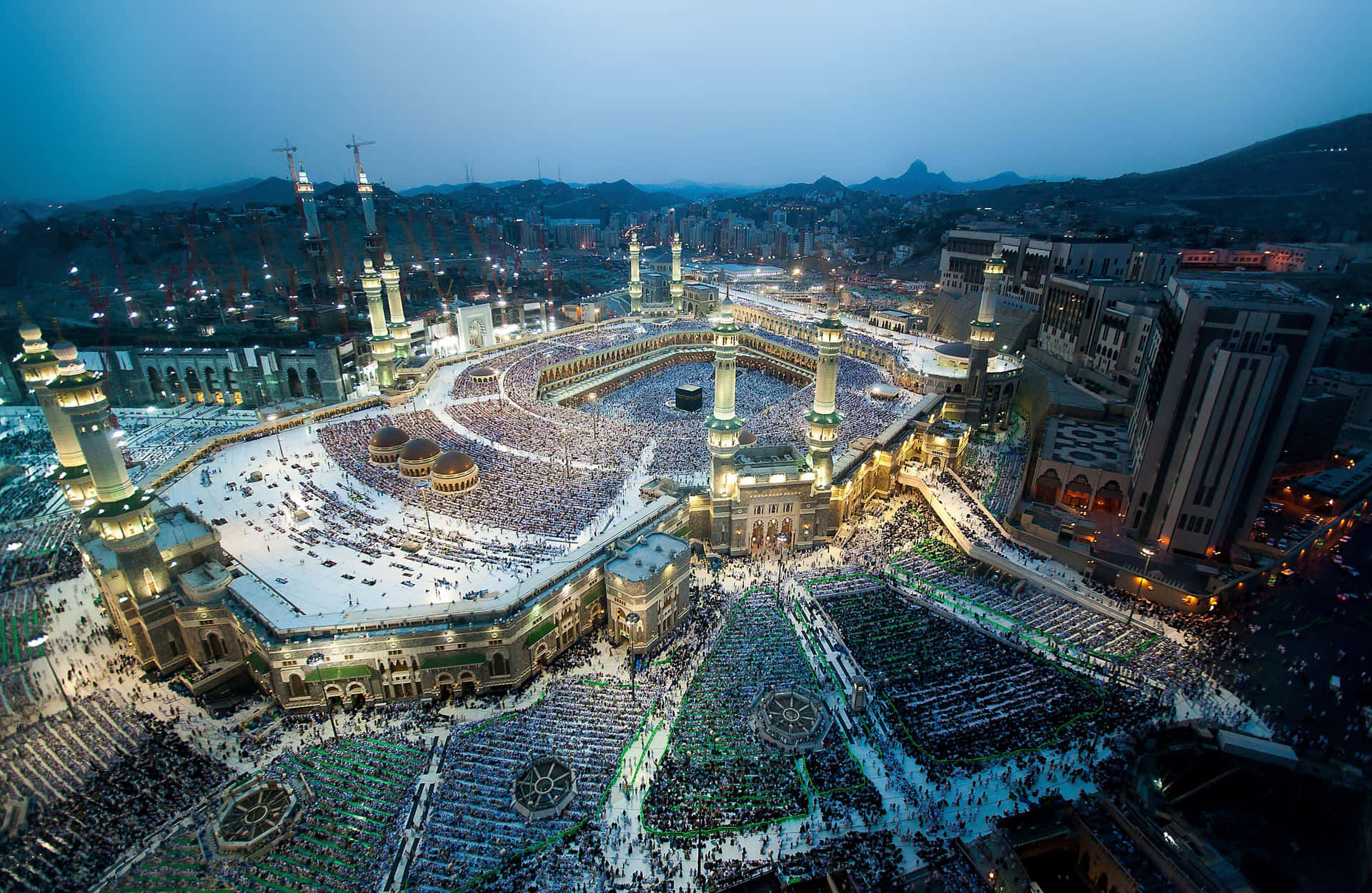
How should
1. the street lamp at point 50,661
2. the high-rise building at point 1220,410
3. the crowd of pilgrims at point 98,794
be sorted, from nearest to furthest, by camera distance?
the crowd of pilgrims at point 98,794, the street lamp at point 50,661, the high-rise building at point 1220,410

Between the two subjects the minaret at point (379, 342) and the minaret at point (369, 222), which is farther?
the minaret at point (369, 222)

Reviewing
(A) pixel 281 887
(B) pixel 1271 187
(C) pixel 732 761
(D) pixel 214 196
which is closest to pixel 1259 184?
(B) pixel 1271 187

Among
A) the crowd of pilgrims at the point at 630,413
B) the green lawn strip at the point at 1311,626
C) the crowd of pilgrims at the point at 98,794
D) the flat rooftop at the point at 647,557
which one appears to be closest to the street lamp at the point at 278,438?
the crowd of pilgrims at the point at 630,413

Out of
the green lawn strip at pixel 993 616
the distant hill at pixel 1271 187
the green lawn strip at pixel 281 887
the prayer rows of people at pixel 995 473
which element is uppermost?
the distant hill at pixel 1271 187

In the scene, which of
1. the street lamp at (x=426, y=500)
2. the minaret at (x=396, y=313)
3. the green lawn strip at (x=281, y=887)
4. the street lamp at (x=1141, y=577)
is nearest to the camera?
the green lawn strip at (x=281, y=887)

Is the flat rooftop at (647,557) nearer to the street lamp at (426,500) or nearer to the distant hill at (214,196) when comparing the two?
the street lamp at (426,500)

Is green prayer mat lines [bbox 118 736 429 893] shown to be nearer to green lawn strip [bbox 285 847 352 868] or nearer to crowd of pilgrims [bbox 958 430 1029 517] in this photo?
green lawn strip [bbox 285 847 352 868]

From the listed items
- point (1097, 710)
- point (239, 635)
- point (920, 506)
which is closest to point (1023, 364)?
point (920, 506)
